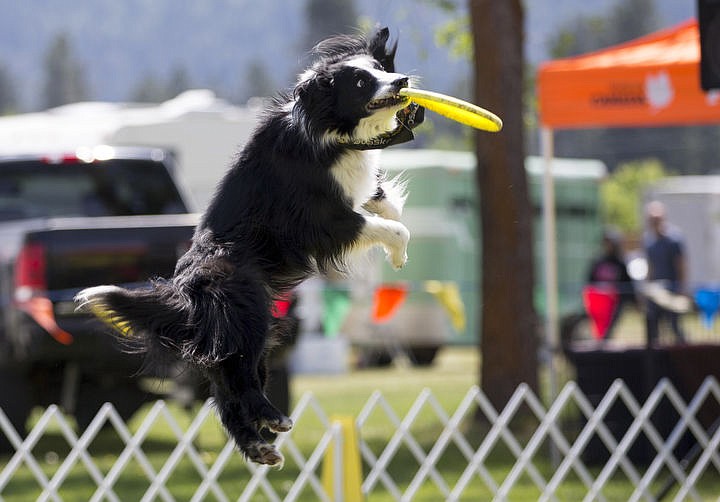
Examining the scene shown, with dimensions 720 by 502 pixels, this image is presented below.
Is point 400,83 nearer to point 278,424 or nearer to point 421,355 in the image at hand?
point 278,424

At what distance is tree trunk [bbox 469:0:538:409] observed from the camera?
9.41 meters

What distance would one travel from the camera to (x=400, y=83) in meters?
2.23

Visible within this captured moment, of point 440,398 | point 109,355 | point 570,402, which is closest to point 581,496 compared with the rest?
point 570,402

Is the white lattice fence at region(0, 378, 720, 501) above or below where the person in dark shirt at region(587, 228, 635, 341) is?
above

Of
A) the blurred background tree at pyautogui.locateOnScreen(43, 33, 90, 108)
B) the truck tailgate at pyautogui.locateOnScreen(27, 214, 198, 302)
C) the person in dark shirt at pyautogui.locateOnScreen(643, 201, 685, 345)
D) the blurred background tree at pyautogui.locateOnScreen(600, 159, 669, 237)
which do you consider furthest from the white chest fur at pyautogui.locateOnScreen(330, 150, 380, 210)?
the blurred background tree at pyautogui.locateOnScreen(43, 33, 90, 108)

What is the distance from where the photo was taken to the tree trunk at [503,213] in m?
9.41

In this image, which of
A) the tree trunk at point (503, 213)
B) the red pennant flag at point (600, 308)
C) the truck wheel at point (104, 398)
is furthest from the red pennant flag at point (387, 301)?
the truck wheel at point (104, 398)

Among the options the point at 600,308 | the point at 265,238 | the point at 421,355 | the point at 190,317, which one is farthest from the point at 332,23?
the point at 421,355

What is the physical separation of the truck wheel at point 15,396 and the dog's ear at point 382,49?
6522 millimetres

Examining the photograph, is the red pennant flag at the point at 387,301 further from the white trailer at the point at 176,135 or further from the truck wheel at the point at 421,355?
the white trailer at the point at 176,135

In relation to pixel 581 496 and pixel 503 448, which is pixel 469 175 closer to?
pixel 503 448

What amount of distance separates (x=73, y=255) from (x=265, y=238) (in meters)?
6.07

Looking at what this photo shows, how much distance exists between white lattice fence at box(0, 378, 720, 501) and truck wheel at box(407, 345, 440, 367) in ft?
27.8

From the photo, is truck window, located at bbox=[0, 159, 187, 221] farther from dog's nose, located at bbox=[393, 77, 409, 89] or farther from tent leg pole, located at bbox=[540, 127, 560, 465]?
dog's nose, located at bbox=[393, 77, 409, 89]
